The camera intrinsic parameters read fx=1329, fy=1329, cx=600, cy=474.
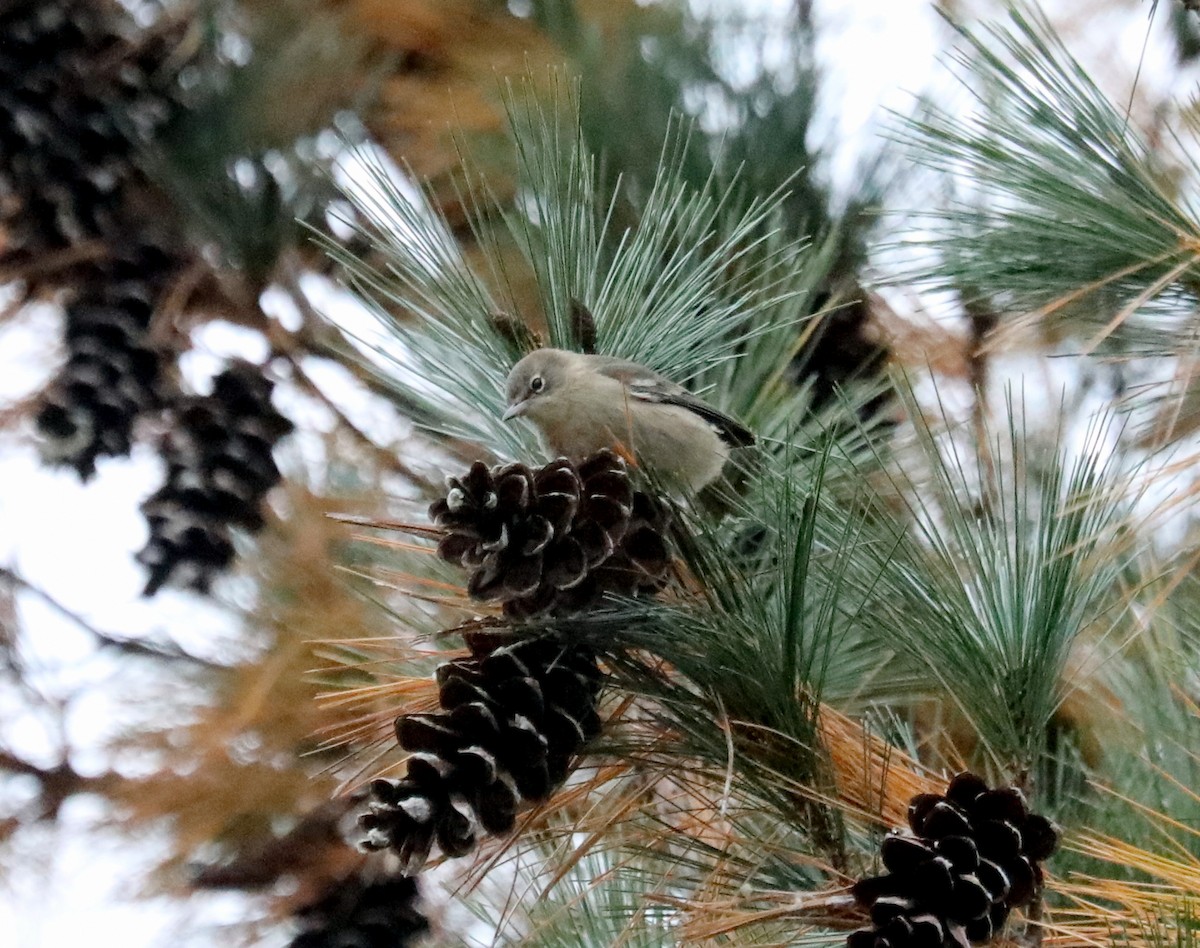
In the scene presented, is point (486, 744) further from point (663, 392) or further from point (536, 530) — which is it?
point (663, 392)

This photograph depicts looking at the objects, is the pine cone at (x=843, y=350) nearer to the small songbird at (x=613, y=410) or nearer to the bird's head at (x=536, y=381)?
the small songbird at (x=613, y=410)

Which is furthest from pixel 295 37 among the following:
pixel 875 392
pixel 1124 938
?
pixel 1124 938

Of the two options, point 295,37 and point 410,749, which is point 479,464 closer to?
point 410,749

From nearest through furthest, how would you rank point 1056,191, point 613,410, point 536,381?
1. point 1056,191
2. point 536,381
3. point 613,410

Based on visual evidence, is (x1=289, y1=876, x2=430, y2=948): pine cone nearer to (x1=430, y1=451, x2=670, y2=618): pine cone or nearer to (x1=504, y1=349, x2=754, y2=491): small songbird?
(x1=504, y1=349, x2=754, y2=491): small songbird

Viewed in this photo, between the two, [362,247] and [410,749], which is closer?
[410,749]

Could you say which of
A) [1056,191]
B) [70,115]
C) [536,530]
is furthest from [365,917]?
[1056,191]
